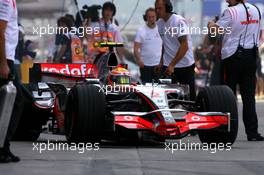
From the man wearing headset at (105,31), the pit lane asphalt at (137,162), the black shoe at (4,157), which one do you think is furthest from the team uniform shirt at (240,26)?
the man wearing headset at (105,31)

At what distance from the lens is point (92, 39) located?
1678 centimetres

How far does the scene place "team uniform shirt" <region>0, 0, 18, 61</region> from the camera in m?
8.91

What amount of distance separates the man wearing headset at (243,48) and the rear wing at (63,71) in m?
1.51

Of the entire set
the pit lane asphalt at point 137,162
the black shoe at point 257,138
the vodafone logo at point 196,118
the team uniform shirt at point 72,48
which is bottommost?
the black shoe at point 257,138

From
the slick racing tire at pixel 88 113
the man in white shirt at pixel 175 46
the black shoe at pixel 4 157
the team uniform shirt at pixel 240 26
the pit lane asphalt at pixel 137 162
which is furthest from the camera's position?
the man in white shirt at pixel 175 46

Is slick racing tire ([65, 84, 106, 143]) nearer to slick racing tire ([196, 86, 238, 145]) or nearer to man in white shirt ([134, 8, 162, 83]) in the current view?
slick racing tire ([196, 86, 238, 145])

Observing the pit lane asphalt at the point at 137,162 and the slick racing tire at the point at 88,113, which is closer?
the pit lane asphalt at the point at 137,162

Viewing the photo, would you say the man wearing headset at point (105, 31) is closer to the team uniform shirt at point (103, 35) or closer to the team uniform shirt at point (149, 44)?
the team uniform shirt at point (103, 35)

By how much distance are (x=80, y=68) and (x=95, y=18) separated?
5.54 m

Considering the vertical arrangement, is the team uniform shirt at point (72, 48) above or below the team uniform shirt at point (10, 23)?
below

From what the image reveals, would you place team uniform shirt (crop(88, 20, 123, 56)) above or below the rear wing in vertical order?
above

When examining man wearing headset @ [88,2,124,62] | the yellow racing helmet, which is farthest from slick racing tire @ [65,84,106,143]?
man wearing headset @ [88,2,124,62]

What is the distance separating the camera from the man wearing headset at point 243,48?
11609mm

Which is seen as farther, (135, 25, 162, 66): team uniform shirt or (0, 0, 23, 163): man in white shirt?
(135, 25, 162, 66): team uniform shirt
